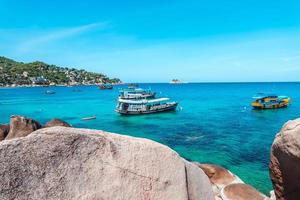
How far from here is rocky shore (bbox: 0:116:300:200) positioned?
454 cm

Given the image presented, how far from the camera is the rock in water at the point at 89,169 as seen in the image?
14.9ft

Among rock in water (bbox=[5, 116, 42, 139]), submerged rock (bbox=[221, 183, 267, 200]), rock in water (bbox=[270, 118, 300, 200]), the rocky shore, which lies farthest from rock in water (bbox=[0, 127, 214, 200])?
rock in water (bbox=[5, 116, 42, 139])

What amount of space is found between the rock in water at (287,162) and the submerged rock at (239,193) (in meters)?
2.21

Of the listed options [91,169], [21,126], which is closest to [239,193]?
[91,169]

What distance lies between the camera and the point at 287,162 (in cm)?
817

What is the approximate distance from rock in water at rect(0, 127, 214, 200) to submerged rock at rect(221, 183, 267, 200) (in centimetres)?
599

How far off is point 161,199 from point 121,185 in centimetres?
79

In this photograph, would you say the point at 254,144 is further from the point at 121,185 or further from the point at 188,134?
the point at 121,185

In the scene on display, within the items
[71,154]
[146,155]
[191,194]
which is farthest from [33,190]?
[191,194]

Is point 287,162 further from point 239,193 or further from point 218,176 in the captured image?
point 218,176

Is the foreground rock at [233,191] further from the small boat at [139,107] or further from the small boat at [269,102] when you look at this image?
the small boat at [269,102]

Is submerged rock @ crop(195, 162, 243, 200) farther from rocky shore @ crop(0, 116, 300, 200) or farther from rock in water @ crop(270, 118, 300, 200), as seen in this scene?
rocky shore @ crop(0, 116, 300, 200)

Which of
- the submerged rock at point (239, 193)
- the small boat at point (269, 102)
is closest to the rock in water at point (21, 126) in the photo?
the submerged rock at point (239, 193)

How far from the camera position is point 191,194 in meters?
5.75
